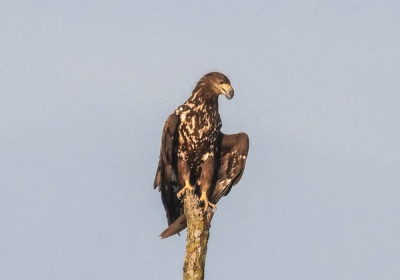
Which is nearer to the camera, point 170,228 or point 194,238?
point 194,238

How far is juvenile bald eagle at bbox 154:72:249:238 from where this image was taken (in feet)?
52.5

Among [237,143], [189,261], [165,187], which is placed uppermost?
[237,143]

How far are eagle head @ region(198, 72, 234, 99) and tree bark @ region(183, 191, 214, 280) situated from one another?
2.83m

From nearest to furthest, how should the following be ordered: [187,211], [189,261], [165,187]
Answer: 1. [189,261]
2. [187,211]
3. [165,187]

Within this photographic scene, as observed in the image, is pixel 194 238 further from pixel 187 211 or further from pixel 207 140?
pixel 207 140

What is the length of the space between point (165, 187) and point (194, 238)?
2952 millimetres

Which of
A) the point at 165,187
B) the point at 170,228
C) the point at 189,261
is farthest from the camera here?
the point at 165,187

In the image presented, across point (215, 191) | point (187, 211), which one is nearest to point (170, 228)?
point (187, 211)

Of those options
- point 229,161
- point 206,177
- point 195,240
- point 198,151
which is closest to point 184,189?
point 206,177

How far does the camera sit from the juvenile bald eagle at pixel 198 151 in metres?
16.0

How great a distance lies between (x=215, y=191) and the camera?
16.7 metres

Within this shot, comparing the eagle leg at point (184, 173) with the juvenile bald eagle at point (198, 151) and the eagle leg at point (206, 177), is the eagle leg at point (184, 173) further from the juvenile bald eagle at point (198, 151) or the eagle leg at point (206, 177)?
the eagle leg at point (206, 177)

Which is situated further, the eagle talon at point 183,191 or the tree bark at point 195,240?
the eagle talon at point 183,191

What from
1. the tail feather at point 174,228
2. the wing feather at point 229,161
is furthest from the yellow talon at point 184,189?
the tail feather at point 174,228
